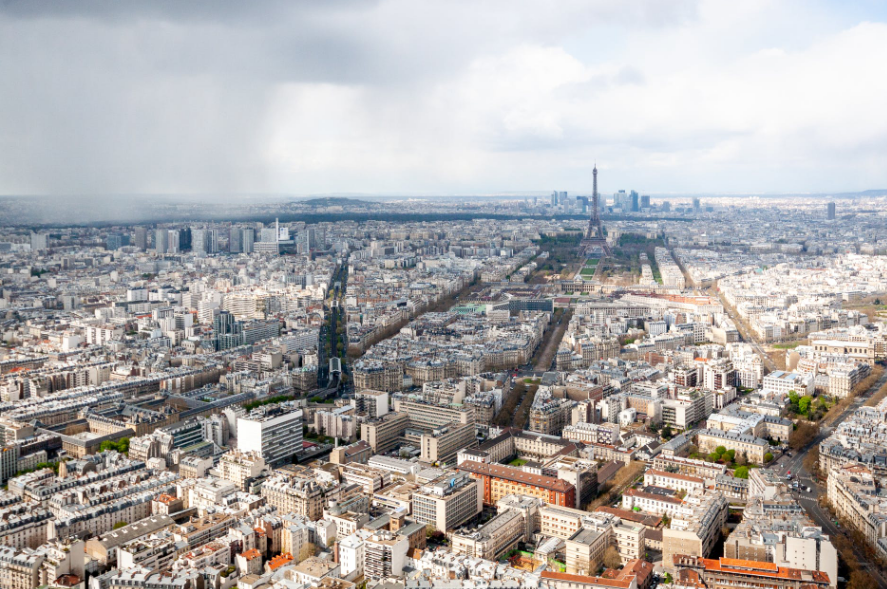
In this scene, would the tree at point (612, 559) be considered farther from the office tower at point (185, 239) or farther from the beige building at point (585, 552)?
the office tower at point (185, 239)

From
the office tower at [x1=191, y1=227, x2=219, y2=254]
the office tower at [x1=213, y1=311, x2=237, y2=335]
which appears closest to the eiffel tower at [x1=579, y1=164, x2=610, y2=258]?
the office tower at [x1=191, y1=227, x2=219, y2=254]

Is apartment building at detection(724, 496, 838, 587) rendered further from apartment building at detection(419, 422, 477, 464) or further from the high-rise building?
the high-rise building

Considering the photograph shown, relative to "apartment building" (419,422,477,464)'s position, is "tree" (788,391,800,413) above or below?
above

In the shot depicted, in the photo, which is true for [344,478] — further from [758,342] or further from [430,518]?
[758,342]

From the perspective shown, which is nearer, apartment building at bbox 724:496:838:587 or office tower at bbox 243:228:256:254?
apartment building at bbox 724:496:838:587

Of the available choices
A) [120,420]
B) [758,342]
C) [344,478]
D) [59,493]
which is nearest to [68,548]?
[59,493]

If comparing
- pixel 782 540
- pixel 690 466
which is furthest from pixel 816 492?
pixel 782 540

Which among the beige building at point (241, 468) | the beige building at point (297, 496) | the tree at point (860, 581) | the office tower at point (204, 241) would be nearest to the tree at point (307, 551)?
the beige building at point (297, 496)
